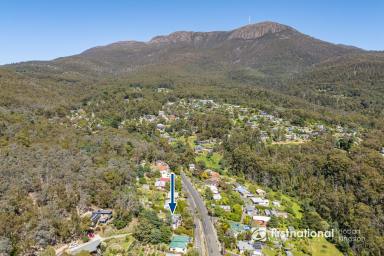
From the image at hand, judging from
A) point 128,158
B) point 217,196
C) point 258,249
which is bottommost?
point 258,249

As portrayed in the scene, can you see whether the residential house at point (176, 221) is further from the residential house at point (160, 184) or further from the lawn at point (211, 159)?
the lawn at point (211, 159)

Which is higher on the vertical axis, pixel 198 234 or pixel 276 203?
pixel 198 234

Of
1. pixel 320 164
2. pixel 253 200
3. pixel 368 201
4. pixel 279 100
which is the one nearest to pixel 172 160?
pixel 253 200

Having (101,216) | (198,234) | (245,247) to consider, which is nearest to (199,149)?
(198,234)

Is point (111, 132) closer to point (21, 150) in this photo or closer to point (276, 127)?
point (21, 150)

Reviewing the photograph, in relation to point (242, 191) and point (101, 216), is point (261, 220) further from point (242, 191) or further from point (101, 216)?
point (101, 216)

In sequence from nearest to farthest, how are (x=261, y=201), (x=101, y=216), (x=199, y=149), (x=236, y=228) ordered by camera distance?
(x=101, y=216) < (x=236, y=228) < (x=261, y=201) < (x=199, y=149)

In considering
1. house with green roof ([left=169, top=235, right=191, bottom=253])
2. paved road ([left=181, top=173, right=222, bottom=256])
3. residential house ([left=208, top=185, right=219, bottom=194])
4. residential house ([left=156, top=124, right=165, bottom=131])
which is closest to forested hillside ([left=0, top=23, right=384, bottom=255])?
residential house ([left=156, top=124, right=165, bottom=131])
